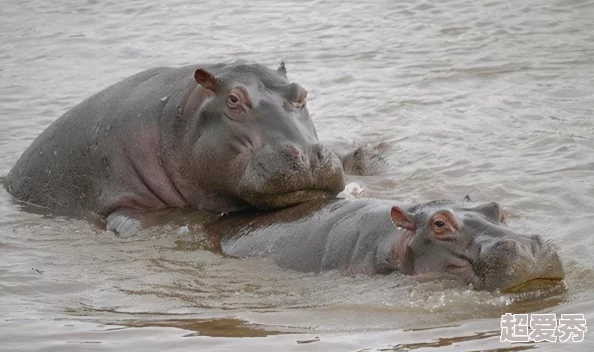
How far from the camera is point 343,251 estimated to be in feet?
22.6

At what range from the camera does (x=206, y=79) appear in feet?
26.7

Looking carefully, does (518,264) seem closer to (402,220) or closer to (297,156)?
(402,220)

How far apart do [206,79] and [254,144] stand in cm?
70

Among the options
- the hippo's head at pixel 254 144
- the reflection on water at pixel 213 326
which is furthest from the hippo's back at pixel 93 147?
the reflection on water at pixel 213 326

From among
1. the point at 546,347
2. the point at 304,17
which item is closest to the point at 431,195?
the point at 546,347

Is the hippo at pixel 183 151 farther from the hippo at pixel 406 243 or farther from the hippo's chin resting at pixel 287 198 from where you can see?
the hippo at pixel 406 243

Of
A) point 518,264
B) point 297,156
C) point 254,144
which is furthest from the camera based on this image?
point 254,144

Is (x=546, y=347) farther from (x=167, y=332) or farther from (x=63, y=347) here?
(x=63, y=347)

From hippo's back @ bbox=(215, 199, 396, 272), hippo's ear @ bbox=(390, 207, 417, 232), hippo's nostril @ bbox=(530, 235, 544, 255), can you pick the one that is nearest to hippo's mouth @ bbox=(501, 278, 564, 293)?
hippo's nostril @ bbox=(530, 235, 544, 255)

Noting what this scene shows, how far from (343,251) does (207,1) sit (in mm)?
14398

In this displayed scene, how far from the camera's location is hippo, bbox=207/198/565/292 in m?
6.02

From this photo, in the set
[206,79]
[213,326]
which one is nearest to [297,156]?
[206,79]

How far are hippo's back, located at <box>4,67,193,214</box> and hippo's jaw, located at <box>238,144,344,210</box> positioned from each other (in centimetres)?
125

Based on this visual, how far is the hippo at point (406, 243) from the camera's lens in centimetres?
602
